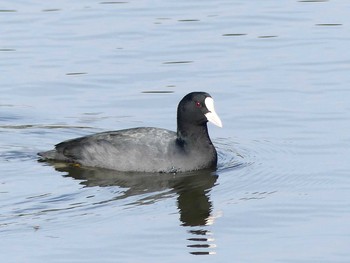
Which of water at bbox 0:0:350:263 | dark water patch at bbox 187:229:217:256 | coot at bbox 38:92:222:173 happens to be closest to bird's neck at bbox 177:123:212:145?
coot at bbox 38:92:222:173

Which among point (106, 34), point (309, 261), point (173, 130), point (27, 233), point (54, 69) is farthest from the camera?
point (106, 34)

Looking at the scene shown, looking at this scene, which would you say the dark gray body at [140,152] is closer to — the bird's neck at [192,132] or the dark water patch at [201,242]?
the bird's neck at [192,132]

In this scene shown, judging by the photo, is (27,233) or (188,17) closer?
(27,233)

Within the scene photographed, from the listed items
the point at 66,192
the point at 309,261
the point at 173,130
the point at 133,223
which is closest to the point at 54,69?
the point at 173,130

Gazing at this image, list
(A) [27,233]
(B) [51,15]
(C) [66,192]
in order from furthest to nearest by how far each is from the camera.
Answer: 1. (B) [51,15]
2. (C) [66,192]
3. (A) [27,233]

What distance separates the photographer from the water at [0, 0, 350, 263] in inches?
415

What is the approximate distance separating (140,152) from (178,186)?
0.84m

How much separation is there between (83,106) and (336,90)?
3.02 meters

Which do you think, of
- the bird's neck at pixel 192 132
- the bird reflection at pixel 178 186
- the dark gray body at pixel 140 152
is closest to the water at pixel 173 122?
the bird reflection at pixel 178 186

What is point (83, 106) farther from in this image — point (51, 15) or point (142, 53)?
point (51, 15)

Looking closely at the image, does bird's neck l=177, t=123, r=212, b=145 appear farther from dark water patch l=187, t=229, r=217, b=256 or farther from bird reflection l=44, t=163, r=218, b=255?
dark water patch l=187, t=229, r=217, b=256

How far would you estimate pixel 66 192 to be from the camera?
12.2 m

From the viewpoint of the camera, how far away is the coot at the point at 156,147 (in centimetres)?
1334

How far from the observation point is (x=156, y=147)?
13.4m
